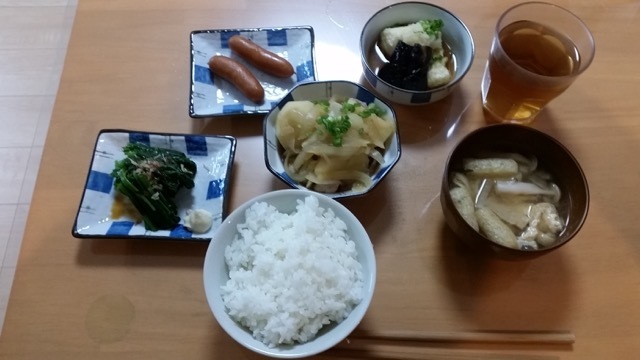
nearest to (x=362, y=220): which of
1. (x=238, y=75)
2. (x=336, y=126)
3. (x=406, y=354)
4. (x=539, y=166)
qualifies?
(x=336, y=126)

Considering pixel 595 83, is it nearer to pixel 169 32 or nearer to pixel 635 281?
pixel 635 281

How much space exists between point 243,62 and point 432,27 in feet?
1.93

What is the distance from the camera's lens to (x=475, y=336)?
1.15m

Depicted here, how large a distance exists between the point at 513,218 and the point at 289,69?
771 millimetres

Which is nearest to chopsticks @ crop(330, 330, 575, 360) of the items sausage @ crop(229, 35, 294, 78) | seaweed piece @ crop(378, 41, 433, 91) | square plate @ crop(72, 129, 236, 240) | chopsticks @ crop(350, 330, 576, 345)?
chopsticks @ crop(350, 330, 576, 345)

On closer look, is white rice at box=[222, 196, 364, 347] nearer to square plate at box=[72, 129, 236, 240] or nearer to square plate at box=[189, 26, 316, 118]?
square plate at box=[72, 129, 236, 240]

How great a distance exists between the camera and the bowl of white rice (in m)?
1.03

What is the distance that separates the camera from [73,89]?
1.51 metres

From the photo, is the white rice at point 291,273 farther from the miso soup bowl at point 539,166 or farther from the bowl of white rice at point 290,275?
the miso soup bowl at point 539,166

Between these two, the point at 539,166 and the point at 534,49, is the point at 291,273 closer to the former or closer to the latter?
the point at 539,166

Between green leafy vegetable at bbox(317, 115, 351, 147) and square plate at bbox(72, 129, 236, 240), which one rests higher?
green leafy vegetable at bbox(317, 115, 351, 147)

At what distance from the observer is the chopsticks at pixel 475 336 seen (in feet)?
3.74

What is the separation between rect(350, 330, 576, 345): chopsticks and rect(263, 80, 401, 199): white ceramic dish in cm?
33

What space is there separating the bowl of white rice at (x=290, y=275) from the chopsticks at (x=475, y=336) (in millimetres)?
129
